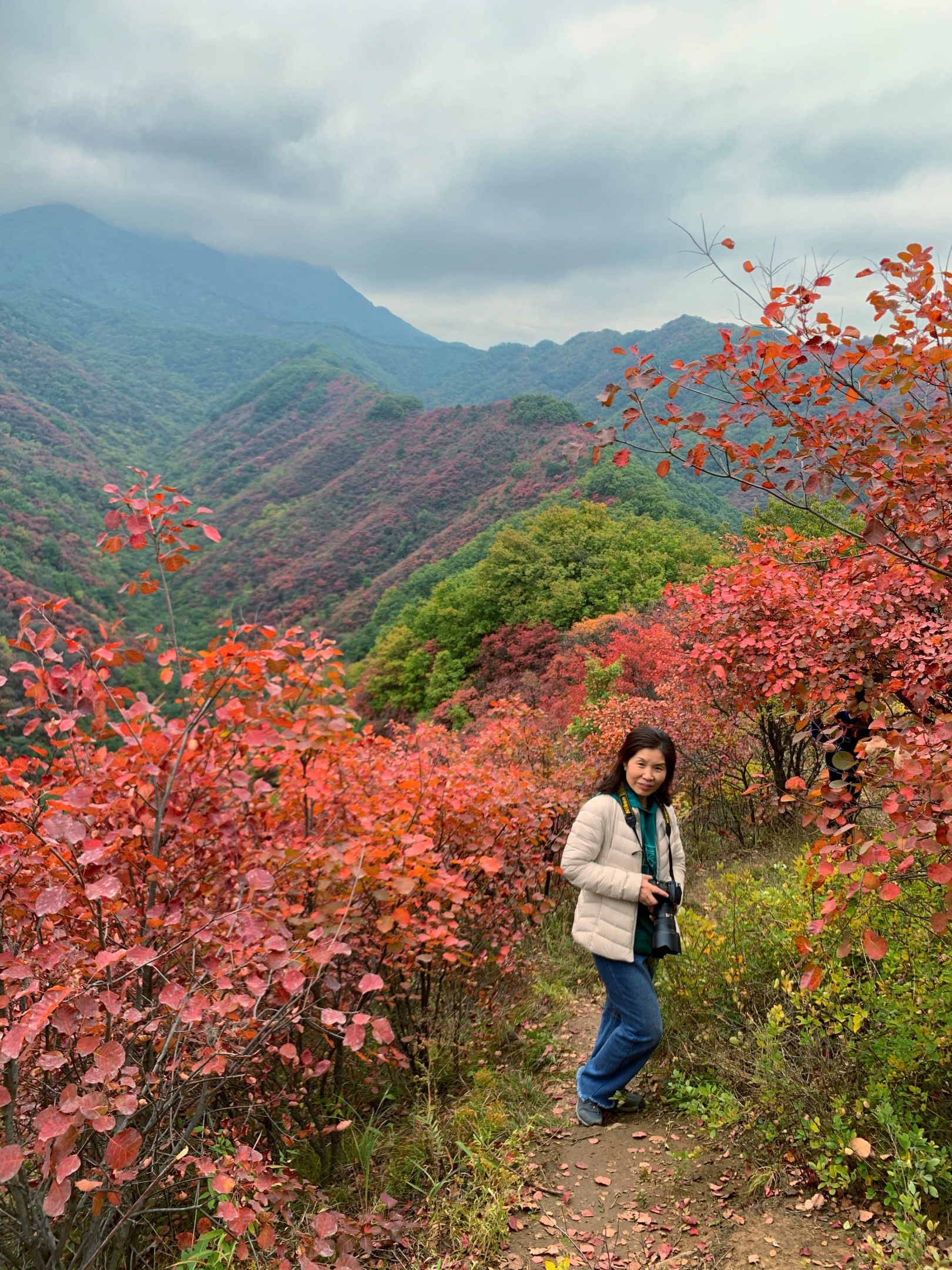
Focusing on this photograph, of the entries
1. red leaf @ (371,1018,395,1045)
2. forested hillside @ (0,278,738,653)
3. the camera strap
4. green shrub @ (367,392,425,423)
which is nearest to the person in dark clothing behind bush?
the camera strap

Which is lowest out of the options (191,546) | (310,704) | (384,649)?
(384,649)

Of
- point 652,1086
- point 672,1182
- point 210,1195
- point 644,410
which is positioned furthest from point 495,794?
point 644,410

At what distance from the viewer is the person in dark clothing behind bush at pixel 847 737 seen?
188 cm

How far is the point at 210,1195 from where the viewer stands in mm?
2172

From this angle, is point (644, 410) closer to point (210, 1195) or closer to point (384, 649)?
point (210, 1195)

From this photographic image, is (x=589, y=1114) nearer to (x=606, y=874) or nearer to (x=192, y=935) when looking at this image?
(x=606, y=874)

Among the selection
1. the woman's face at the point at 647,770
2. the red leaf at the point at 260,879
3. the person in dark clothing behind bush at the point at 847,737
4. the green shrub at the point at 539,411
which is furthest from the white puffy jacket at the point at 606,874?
the green shrub at the point at 539,411

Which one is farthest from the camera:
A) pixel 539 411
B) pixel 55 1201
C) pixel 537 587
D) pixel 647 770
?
pixel 539 411

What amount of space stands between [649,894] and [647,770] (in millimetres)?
451

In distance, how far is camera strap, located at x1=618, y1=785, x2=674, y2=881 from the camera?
2.78 meters

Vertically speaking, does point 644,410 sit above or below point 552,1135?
above

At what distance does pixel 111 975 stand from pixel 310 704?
3.24ft

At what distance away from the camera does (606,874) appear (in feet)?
8.80

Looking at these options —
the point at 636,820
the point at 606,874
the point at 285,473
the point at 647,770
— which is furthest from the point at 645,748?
the point at 285,473
